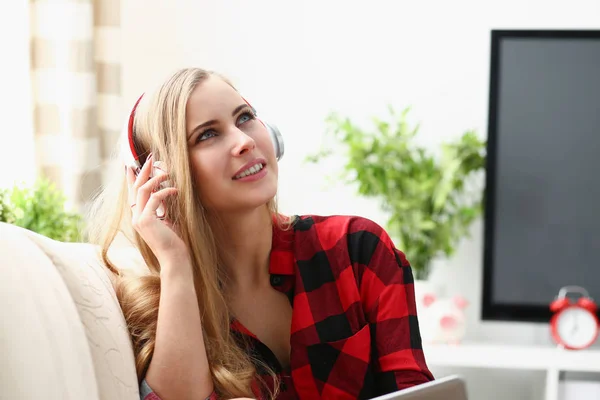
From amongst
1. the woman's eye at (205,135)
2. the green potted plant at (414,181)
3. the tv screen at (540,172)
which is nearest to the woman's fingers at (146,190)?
the woman's eye at (205,135)

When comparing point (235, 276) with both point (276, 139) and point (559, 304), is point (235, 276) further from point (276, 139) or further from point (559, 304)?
point (559, 304)

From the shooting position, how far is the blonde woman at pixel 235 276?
1.44 metres

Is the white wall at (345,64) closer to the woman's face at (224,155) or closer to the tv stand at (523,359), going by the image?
the tv stand at (523,359)

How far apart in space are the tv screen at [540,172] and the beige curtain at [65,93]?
4.40 ft

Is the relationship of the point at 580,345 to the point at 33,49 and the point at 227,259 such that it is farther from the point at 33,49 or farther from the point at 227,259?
the point at 33,49

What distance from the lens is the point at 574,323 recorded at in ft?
8.88

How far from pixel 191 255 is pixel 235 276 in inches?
5.9

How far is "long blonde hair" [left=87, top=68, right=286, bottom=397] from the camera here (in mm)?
1438

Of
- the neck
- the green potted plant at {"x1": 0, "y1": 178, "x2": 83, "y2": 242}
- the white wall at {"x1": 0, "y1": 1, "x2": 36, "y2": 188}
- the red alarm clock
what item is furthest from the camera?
the red alarm clock

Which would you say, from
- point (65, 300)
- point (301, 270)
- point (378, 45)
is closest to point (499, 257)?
point (378, 45)

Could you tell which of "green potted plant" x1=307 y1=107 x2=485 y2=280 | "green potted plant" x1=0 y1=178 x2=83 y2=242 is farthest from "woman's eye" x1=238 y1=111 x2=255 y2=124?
"green potted plant" x1=307 y1=107 x2=485 y2=280

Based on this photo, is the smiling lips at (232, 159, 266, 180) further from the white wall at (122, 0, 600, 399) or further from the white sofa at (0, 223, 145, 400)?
the white wall at (122, 0, 600, 399)

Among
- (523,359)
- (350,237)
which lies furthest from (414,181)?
(350,237)

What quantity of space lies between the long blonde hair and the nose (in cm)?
9
